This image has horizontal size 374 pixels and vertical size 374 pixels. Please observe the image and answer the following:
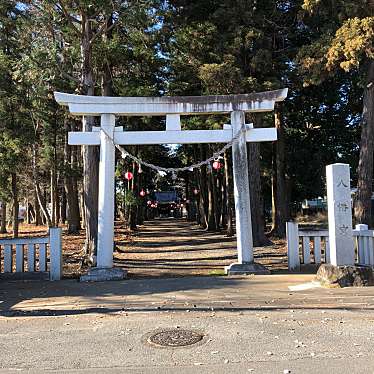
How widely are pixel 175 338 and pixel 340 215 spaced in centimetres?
519

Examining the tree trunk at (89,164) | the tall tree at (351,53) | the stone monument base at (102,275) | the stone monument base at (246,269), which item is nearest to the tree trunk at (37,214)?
the tree trunk at (89,164)

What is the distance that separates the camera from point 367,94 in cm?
1702

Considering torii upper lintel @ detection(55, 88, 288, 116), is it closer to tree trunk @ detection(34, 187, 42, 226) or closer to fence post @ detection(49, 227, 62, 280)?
fence post @ detection(49, 227, 62, 280)

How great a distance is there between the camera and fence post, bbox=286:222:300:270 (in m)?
12.4

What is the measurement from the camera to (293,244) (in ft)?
40.8

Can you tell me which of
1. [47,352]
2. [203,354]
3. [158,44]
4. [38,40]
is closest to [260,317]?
[203,354]

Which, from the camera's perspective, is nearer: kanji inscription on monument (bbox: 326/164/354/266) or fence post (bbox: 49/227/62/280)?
kanji inscription on monument (bbox: 326/164/354/266)

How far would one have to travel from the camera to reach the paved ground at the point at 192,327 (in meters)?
5.32

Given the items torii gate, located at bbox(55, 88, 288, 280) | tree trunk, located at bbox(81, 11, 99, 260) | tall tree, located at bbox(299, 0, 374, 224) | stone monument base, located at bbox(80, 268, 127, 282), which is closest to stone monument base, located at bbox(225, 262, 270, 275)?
torii gate, located at bbox(55, 88, 288, 280)

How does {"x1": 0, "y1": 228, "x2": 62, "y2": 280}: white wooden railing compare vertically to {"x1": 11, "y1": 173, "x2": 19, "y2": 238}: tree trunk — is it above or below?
below

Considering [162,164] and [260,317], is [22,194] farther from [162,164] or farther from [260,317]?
[260,317]

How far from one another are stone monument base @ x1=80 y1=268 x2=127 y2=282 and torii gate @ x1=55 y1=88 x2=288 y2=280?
0.03 meters

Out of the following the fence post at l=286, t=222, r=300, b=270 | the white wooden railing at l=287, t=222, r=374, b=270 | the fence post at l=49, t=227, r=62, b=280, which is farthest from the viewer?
the fence post at l=286, t=222, r=300, b=270

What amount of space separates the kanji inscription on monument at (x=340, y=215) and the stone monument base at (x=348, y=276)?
203mm
